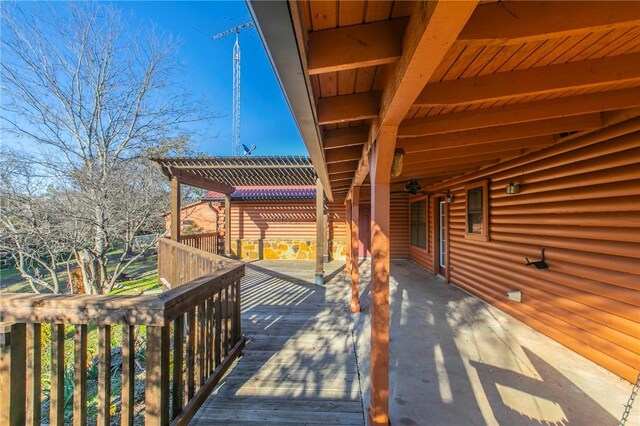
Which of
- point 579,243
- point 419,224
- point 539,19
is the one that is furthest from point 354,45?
point 419,224

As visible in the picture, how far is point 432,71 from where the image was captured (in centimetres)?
100

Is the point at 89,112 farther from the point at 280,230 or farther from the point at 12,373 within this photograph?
the point at 12,373

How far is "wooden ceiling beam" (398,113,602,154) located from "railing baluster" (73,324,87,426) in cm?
261

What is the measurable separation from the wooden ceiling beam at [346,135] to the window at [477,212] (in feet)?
10.1

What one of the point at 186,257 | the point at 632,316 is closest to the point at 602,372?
the point at 632,316

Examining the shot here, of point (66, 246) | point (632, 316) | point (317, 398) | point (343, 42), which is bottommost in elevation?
point (317, 398)

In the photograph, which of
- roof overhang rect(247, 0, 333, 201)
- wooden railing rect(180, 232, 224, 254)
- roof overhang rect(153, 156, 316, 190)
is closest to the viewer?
roof overhang rect(247, 0, 333, 201)

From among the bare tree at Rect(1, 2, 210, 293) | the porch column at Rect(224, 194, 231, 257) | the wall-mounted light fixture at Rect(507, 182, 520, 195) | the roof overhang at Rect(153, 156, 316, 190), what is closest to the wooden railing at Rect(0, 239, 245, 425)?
the wall-mounted light fixture at Rect(507, 182, 520, 195)

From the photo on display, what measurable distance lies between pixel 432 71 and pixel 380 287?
1333 millimetres

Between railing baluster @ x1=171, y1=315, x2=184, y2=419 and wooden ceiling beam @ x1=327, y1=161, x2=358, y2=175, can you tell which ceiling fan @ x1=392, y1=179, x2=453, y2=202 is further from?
railing baluster @ x1=171, y1=315, x2=184, y2=419

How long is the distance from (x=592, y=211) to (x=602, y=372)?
1472mm

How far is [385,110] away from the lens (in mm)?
1391

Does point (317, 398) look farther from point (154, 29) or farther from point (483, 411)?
point (154, 29)

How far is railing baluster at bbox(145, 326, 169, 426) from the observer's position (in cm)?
148
